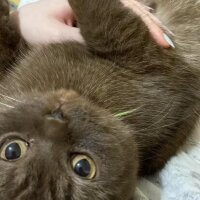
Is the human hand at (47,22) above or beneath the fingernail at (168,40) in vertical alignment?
beneath

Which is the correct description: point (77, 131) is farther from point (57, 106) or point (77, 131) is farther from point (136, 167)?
point (136, 167)

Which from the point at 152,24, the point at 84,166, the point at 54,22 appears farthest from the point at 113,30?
the point at 84,166

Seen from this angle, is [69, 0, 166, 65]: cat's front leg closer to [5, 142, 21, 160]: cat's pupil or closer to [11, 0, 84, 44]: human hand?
[11, 0, 84, 44]: human hand

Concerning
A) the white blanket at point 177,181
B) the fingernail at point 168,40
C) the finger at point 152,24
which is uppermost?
the finger at point 152,24

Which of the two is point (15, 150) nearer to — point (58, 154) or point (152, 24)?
point (58, 154)

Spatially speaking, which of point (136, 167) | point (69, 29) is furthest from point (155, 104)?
point (69, 29)

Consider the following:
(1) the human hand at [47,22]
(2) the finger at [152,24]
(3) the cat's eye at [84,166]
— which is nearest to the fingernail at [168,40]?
(2) the finger at [152,24]

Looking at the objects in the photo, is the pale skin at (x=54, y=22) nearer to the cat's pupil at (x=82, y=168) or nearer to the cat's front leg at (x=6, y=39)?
the cat's front leg at (x=6, y=39)
